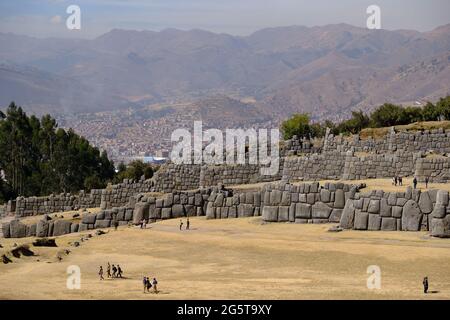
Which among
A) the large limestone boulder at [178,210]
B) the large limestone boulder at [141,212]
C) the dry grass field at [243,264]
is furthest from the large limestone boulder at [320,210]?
the large limestone boulder at [141,212]

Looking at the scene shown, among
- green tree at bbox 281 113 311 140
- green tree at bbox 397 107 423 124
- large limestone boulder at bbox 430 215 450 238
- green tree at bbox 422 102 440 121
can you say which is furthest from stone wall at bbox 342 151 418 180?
green tree at bbox 281 113 311 140

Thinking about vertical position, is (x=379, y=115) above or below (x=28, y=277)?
above

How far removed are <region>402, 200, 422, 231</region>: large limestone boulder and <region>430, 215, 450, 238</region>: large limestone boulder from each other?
5.32ft

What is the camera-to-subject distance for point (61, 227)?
47438mm

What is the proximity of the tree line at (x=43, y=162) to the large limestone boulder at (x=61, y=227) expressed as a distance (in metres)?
26.2

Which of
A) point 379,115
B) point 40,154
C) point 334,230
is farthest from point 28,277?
point 379,115

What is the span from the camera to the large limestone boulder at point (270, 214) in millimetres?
41375

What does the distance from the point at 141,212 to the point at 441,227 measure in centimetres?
1641

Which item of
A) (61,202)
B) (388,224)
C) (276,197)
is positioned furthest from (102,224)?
(388,224)
